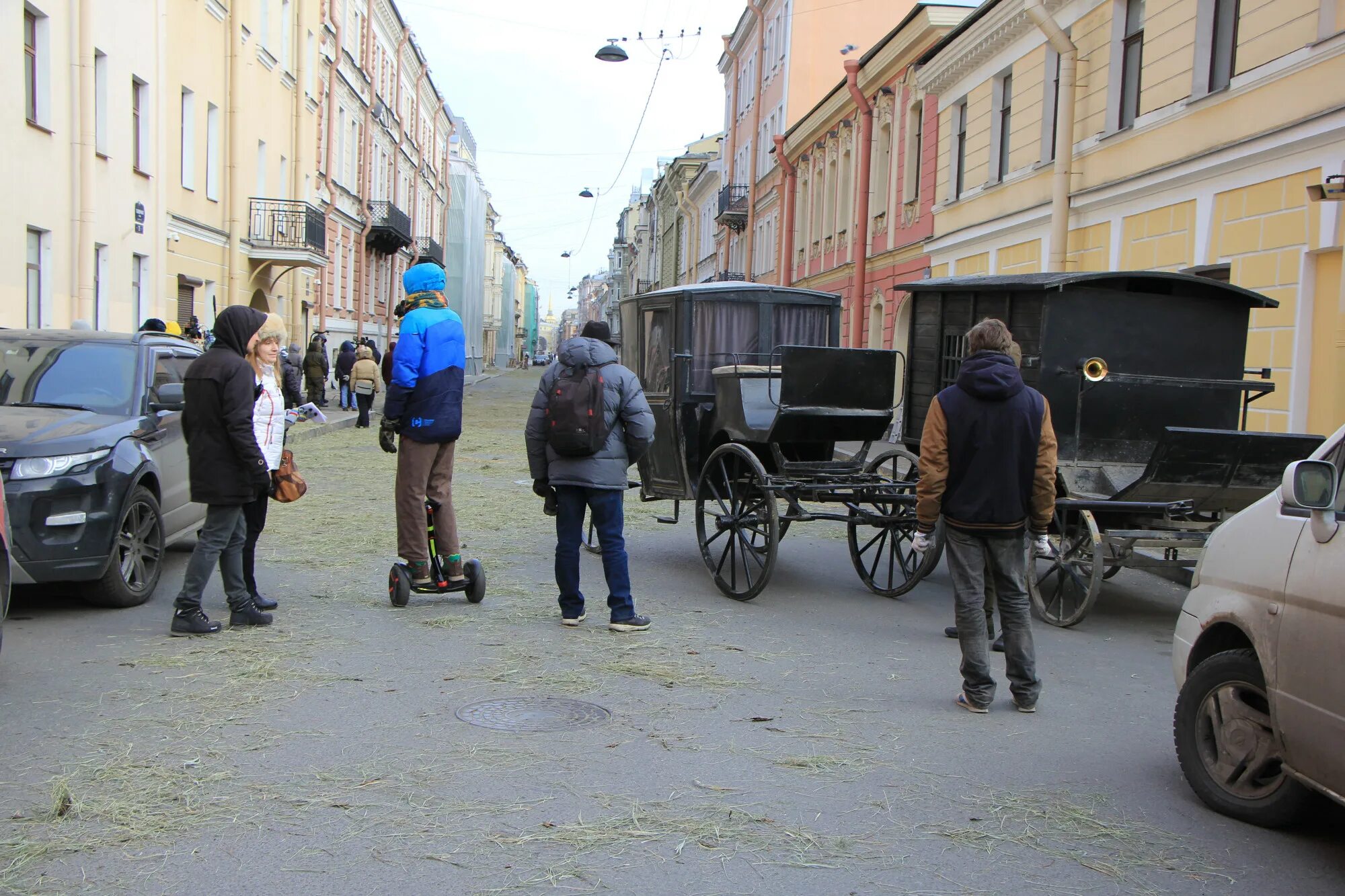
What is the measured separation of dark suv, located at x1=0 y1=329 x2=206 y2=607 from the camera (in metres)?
6.68

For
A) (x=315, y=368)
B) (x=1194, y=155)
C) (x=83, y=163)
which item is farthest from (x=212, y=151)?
(x=1194, y=155)

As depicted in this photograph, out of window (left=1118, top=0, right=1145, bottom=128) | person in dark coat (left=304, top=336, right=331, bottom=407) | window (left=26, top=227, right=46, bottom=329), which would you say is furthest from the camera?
person in dark coat (left=304, top=336, right=331, bottom=407)

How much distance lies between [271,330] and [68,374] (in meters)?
1.82

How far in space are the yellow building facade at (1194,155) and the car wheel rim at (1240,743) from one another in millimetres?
7447

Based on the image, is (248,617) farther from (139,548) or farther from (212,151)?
(212,151)

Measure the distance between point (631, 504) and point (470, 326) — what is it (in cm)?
6120

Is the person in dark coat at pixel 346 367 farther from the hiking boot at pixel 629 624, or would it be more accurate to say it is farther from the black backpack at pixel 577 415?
the hiking boot at pixel 629 624

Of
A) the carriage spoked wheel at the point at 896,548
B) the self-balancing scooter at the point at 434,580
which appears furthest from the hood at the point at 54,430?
the carriage spoked wheel at the point at 896,548

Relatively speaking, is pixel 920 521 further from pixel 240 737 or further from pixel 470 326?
pixel 470 326

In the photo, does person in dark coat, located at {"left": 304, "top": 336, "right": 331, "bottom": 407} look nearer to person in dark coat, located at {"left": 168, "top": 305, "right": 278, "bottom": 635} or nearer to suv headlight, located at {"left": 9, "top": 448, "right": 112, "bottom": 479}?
suv headlight, located at {"left": 9, "top": 448, "right": 112, "bottom": 479}

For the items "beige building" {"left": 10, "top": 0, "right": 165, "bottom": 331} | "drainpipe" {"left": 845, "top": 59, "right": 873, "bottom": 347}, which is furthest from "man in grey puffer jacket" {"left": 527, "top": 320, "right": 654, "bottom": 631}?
"drainpipe" {"left": 845, "top": 59, "right": 873, "bottom": 347}

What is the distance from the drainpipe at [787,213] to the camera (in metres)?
36.5

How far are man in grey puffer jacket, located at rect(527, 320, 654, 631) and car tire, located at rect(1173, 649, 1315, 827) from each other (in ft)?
10.8

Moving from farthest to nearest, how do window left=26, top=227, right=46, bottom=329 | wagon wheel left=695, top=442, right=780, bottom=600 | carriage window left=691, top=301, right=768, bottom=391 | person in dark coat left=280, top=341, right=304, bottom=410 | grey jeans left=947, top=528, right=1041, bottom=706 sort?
1. person in dark coat left=280, top=341, right=304, bottom=410
2. window left=26, top=227, right=46, bottom=329
3. carriage window left=691, top=301, right=768, bottom=391
4. wagon wheel left=695, top=442, right=780, bottom=600
5. grey jeans left=947, top=528, right=1041, bottom=706
